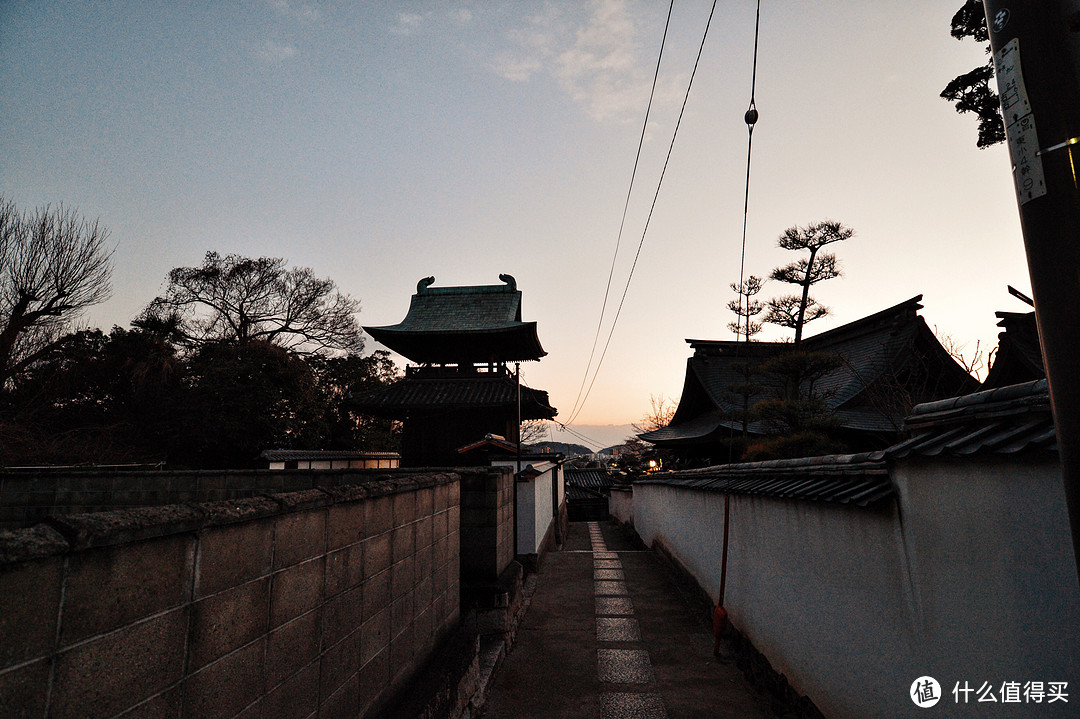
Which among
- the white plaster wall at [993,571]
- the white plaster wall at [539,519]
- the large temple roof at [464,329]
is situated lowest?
the white plaster wall at [539,519]

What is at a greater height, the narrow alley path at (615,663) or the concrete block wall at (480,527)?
the concrete block wall at (480,527)

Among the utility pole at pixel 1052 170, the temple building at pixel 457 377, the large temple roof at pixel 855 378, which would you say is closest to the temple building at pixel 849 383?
the large temple roof at pixel 855 378

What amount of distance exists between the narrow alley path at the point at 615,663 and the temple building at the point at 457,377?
787cm

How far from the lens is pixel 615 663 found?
5578 millimetres

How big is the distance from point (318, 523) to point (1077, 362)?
273 cm

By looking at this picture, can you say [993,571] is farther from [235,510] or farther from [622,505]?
[622,505]

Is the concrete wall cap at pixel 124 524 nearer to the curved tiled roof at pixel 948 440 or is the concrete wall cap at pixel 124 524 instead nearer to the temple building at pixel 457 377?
the curved tiled roof at pixel 948 440

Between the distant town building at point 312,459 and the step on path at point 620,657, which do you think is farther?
the distant town building at point 312,459

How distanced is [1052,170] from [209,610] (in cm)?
287

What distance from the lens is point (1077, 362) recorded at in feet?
4.54

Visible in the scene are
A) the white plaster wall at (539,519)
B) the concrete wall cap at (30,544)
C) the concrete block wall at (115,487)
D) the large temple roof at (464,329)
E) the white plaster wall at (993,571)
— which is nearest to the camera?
the concrete wall cap at (30,544)

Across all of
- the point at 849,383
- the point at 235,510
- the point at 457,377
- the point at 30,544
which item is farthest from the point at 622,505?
the point at 30,544

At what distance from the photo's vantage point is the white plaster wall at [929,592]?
6.91 feet

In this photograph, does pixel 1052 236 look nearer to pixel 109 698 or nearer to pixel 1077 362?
pixel 1077 362
